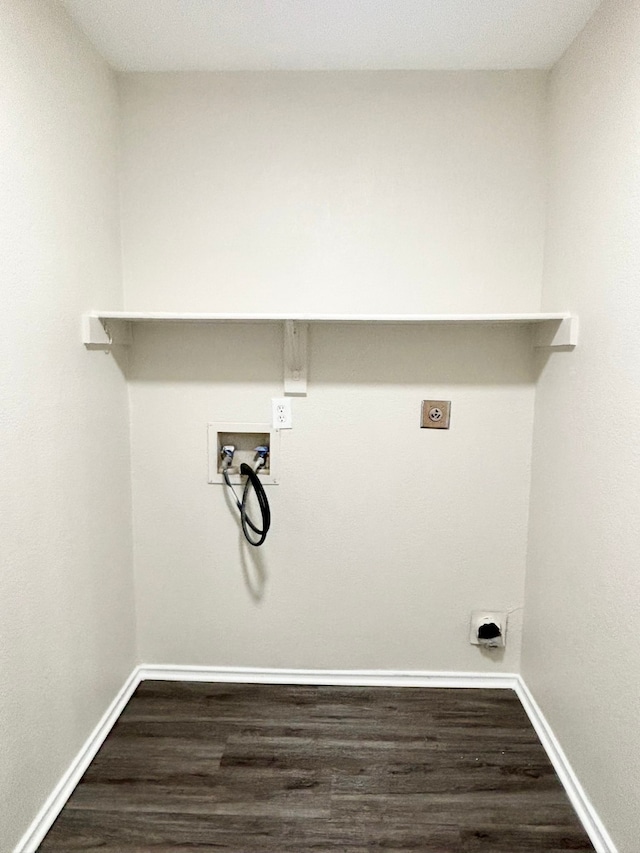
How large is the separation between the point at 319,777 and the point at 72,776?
75 centimetres

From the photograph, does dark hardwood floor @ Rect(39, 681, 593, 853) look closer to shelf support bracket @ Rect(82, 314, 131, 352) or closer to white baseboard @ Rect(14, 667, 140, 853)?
white baseboard @ Rect(14, 667, 140, 853)

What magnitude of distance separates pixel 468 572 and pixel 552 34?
6.04 feet

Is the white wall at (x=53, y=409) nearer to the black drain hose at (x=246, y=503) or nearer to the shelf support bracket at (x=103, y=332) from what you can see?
the shelf support bracket at (x=103, y=332)

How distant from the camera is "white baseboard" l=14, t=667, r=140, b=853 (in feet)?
4.47

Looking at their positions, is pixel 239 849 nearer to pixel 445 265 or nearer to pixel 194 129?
pixel 445 265

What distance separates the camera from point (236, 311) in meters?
1.91

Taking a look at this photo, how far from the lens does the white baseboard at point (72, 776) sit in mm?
1363

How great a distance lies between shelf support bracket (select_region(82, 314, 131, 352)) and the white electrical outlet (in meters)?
0.59

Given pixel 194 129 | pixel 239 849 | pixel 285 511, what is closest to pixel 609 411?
pixel 285 511

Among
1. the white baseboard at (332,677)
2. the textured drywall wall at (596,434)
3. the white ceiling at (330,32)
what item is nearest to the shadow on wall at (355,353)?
the textured drywall wall at (596,434)

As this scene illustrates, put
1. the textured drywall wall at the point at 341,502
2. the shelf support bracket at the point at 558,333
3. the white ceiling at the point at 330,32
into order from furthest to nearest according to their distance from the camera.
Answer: the textured drywall wall at the point at 341,502
the shelf support bracket at the point at 558,333
the white ceiling at the point at 330,32

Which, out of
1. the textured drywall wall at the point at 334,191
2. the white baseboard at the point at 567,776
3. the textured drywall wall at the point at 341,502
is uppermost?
the textured drywall wall at the point at 334,191

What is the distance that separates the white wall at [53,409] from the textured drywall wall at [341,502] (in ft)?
0.74

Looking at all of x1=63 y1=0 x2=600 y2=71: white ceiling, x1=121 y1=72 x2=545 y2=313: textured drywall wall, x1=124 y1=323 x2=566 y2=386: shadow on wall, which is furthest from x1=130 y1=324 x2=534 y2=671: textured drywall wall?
x1=63 y1=0 x2=600 y2=71: white ceiling
